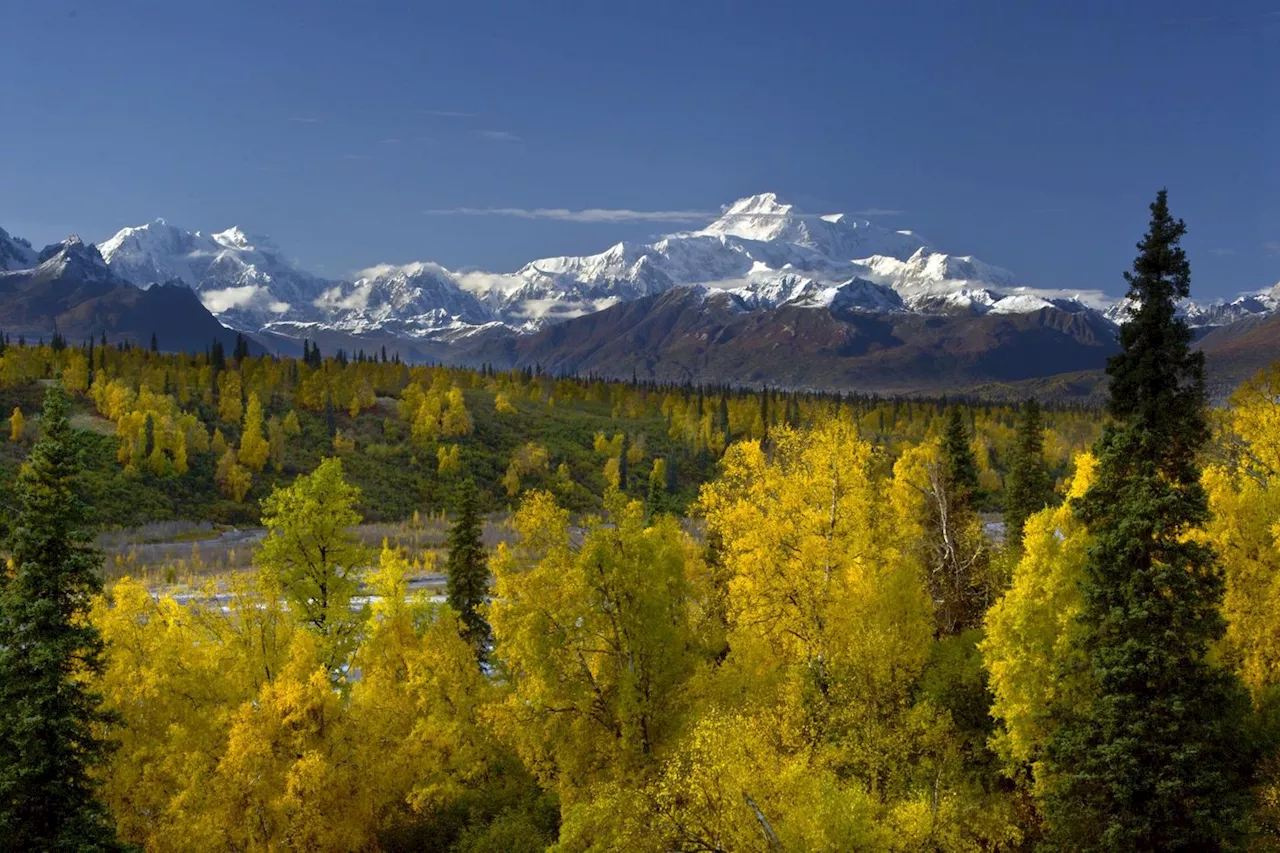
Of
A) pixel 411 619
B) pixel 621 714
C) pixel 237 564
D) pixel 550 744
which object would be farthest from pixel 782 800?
pixel 237 564

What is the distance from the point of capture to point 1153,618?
2311 centimetres

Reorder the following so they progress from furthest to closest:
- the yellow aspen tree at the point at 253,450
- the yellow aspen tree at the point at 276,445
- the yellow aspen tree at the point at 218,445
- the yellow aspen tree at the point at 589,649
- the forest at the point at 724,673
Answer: the yellow aspen tree at the point at 276,445 → the yellow aspen tree at the point at 218,445 → the yellow aspen tree at the point at 253,450 → the yellow aspen tree at the point at 589,649 → the forest at the point at 724,673

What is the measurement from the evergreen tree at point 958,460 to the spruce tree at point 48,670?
39.1m

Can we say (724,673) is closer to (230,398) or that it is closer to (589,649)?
(589,649)

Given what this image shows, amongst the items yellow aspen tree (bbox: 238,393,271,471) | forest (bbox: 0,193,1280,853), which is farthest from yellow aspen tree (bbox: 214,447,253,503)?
forest (bbox: 0,193,1280,853)

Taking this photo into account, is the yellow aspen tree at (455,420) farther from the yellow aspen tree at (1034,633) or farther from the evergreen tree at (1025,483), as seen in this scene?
the yellow aspen tree at (1034,633)

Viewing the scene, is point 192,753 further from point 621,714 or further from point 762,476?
point 762,476

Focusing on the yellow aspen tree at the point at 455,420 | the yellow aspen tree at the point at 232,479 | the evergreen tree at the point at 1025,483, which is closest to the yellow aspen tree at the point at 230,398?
the yellow aspen tree at the point at 232,479

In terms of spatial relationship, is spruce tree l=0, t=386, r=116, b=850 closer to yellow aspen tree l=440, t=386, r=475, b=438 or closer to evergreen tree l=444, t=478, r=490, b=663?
evergreen tree l=444, t=478, r=490, b=663

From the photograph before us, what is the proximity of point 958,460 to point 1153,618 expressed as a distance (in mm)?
27435

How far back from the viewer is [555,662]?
26.2 metres

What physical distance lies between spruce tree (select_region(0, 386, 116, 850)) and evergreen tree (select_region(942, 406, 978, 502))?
39146 millimetres

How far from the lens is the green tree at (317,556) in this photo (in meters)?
34.2

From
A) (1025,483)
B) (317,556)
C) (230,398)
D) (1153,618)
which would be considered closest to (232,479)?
(230,398)
